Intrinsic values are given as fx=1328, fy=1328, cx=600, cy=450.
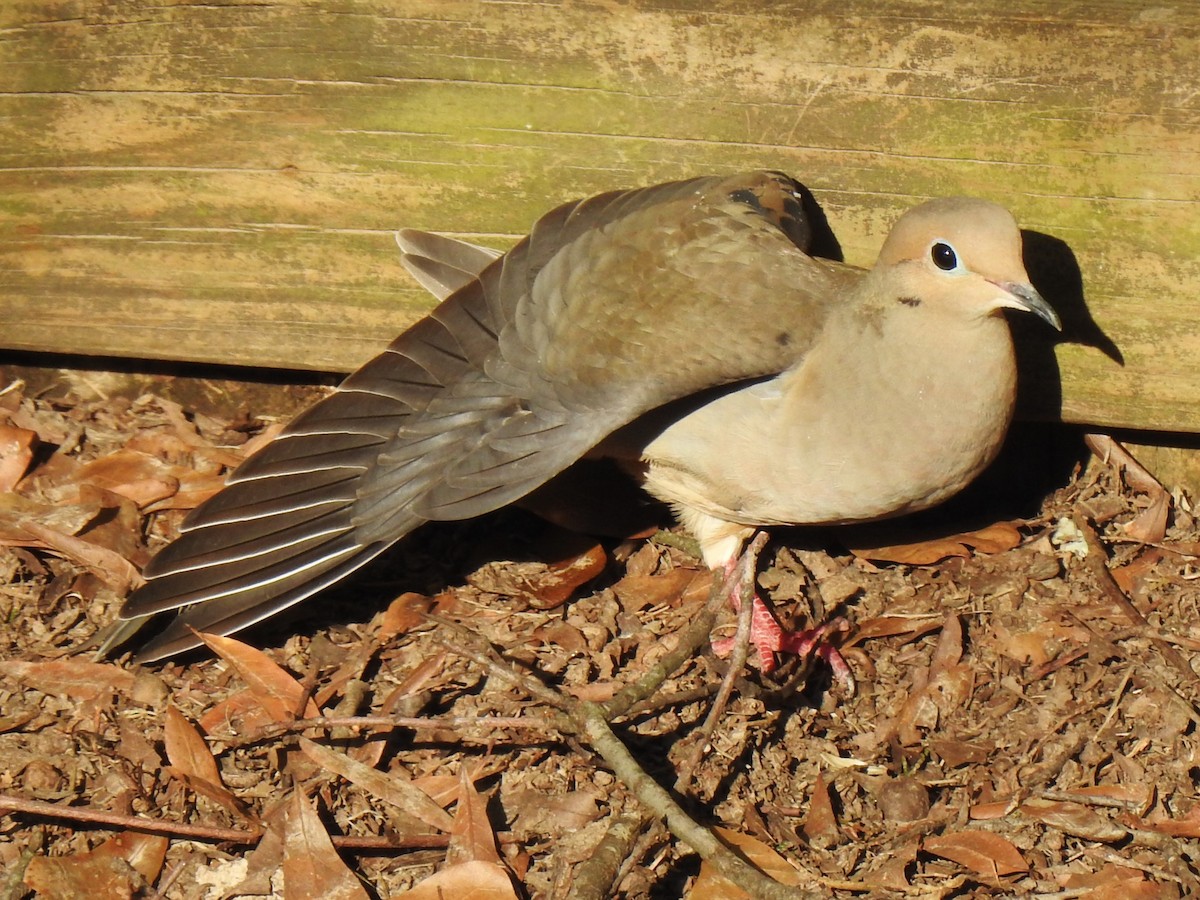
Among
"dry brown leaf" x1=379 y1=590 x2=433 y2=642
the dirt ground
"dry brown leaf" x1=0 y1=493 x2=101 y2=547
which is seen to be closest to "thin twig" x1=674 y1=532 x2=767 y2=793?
the dirt ground

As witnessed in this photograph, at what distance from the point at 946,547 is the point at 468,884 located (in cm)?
170

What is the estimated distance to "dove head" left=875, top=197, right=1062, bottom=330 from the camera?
3.04 meters

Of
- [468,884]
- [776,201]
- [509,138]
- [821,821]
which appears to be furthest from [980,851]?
[509,138]

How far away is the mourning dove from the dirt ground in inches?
10.6

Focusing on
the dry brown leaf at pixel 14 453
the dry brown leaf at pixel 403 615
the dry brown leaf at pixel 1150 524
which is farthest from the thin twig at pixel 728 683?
the dry brown leaf at pixel 14 453

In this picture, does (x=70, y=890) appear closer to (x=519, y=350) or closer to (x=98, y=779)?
(x=98, y=779)

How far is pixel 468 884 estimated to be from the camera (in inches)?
117

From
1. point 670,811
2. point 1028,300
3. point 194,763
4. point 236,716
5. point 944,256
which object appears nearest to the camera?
point 670,811

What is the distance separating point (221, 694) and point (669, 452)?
1333 mm

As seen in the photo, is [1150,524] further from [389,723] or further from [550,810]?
[389,723]

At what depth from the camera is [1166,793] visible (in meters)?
3.18

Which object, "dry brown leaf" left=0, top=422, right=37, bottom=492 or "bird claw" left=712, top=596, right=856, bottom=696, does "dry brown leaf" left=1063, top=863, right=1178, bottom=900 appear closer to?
"bird claw" left=712, top=596, right=856, bottom=696

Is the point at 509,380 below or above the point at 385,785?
above

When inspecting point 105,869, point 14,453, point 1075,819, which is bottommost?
point 105,869
